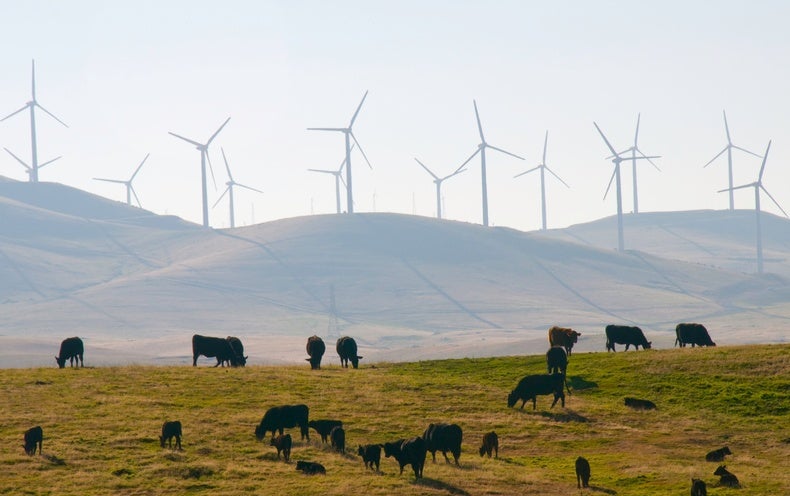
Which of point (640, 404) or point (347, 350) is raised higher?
point (347, 350)

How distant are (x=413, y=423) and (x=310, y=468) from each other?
19.9ft

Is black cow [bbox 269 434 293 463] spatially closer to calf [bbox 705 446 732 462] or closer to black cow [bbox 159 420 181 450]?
black cow [bbox 159 420 181 450]

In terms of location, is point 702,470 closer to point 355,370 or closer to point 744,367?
point 744,367

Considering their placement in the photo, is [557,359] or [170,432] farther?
[557,359]

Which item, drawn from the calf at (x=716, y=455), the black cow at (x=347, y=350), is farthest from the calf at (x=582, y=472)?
the black cow at (x=347, y=350)

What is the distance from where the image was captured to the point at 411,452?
29.9 m

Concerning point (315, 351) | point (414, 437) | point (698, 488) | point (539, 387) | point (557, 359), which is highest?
point (315, 351)

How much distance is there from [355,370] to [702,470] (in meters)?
18.1

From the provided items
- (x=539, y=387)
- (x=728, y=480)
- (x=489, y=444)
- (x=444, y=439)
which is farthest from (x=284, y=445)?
(x=728, y=480)

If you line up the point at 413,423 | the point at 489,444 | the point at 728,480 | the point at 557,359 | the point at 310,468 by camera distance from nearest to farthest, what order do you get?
the point at 728,480, the point at 310,468, the point at 489,444, the point at 413,423, the point at 557,359

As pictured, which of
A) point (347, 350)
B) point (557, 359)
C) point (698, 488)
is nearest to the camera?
point (698, 488)

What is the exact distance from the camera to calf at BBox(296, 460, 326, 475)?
98.2ft

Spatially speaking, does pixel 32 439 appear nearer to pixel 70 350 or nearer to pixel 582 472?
pixel 582 472

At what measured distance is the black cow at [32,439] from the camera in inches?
1244
